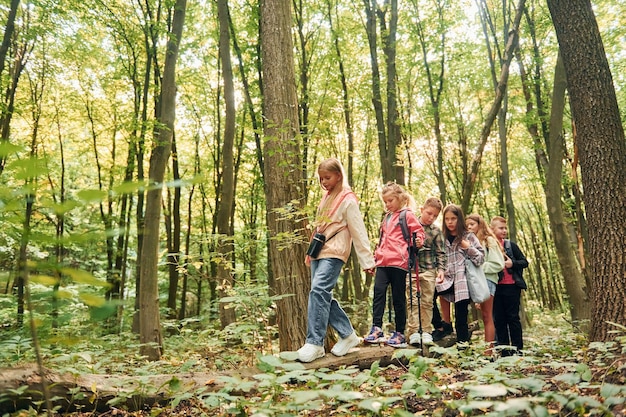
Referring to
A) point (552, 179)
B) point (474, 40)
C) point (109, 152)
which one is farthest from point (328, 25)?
point (109, 152)

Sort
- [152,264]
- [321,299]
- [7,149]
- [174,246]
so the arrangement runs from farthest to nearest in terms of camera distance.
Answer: [174,246], [152,264], [321,299], [7,149]

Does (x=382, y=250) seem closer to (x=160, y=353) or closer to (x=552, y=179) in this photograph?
(x=160, y=353)

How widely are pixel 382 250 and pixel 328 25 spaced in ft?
37.6

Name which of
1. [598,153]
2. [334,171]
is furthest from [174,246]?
[598,153]

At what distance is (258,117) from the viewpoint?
12656 millimetres

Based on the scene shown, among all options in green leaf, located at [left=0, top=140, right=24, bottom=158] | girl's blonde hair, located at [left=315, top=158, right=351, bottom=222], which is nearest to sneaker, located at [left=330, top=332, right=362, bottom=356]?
girl's blonde hair, located at [left=315, top=158, right=351, bottom=222]

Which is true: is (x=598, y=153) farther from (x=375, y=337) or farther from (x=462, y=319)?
(x=375, y=337)

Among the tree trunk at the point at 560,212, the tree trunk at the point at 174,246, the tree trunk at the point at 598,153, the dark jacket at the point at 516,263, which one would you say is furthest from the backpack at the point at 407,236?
the tree trunk at the point at 174,246

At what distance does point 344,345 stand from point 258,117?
381 inches

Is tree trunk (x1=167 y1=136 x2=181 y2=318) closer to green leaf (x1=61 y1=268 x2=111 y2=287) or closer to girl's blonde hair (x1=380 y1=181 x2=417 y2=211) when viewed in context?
girl's blonde hair (x1=380 y1=181 x2=417 y2=211)

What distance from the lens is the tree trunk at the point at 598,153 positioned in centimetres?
397

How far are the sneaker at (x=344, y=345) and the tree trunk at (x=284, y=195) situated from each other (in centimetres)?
41

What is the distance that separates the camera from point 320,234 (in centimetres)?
418

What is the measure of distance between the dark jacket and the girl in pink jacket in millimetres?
1621
